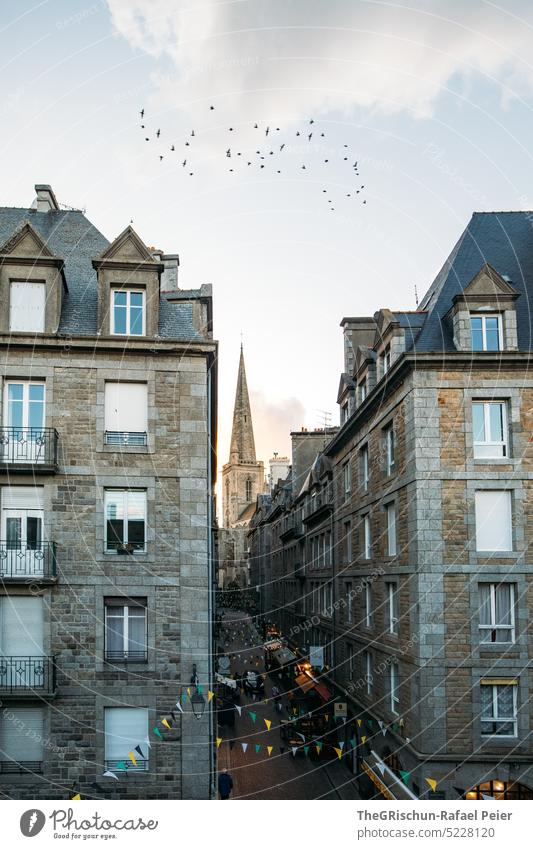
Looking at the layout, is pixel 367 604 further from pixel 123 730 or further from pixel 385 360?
pixel 123 730

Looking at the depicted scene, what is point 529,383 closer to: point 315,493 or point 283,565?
point 315,493

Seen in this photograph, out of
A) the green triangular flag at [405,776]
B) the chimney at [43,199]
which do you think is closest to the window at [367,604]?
the green triangular flag at [405,776]

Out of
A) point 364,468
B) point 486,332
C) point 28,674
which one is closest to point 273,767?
point 364,468

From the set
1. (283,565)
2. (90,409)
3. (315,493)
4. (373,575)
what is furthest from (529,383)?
(283,565)

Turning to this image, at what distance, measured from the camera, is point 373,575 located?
100ft

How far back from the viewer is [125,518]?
21.9 metres

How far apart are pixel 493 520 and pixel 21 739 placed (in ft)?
45.4

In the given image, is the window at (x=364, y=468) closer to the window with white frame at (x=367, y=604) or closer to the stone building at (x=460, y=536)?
the window with white frame at (x=367, y=604)

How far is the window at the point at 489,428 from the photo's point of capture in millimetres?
24469

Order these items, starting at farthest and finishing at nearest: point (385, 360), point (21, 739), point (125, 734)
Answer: point (385, 360) → point (125, 734) → point (21, 739)

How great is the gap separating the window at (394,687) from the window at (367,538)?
542 centimetres

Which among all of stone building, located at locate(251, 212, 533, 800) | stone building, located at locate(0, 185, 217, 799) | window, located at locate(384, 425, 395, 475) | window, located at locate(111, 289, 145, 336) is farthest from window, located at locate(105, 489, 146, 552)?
window, located at locate(384, 425, 395, 475)

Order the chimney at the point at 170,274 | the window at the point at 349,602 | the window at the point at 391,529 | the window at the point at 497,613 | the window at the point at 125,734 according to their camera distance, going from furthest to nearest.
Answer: the window at the point at 349,602, the chimney at the point at 170,274, the window at the point at 391,529, the window at the point at 497,613, the window at the point at 125,734

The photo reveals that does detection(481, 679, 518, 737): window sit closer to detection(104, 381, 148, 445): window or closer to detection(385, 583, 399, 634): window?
detection(385, 583, 399, 634): window
